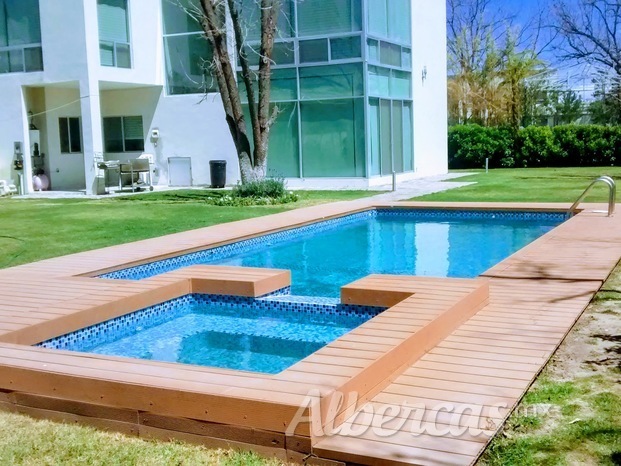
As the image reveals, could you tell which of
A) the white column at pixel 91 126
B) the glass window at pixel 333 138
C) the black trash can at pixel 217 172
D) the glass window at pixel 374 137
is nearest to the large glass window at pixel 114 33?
the white column at pixel 91 126

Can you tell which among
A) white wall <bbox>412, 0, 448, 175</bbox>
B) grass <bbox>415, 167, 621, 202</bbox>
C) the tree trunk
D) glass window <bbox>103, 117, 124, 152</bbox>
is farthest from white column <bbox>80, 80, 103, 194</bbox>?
white wall <bbox>412, 0, 448, 175</bbox>

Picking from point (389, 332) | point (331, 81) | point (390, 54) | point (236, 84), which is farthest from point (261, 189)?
point (389, 332)

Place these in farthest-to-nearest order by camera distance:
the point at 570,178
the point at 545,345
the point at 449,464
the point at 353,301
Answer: the point at 570,178 → the point at 353,301 → the point at 545,345 → the point at 449,464

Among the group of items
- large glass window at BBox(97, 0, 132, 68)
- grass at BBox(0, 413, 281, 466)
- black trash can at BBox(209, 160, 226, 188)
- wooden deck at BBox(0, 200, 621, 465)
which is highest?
large glass window at BBox(97, 0, 132, 68)

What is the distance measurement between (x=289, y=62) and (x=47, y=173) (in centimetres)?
780

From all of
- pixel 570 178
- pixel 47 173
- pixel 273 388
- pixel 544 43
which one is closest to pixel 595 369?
→ pixel 273 388

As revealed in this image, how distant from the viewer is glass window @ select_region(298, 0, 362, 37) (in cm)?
1812

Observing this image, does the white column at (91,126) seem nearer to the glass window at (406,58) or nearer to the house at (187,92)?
the house at (187,92)

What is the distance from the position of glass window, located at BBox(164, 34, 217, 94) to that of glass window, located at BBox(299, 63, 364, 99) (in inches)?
113

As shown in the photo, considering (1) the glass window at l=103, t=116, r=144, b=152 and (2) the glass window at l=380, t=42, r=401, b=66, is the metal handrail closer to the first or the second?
(2) the glass window at l=380, t=42, r=401, b=66

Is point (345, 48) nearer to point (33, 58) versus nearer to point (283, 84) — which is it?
point (283, 84)

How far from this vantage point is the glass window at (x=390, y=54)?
63.4 ft

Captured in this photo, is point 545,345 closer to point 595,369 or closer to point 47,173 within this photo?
point 595,369

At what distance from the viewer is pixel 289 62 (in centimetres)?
1905
